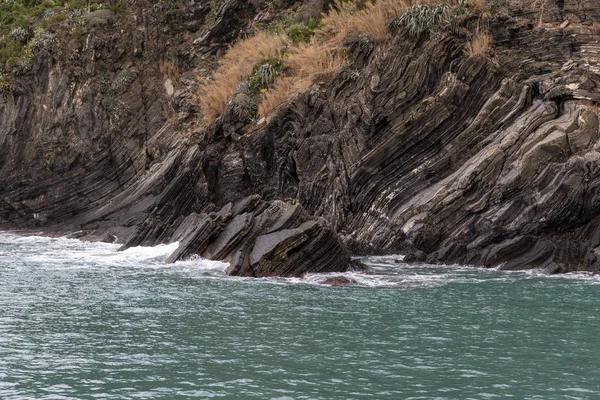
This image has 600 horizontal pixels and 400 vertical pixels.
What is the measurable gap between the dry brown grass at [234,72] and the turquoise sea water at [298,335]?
14.5 meters

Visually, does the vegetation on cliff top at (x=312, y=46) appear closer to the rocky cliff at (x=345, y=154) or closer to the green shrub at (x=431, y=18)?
the green shrub at (x=431, y=18)

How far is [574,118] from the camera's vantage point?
92.7ft

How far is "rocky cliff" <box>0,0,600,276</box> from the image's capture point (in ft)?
89.0

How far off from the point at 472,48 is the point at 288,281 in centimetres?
1354

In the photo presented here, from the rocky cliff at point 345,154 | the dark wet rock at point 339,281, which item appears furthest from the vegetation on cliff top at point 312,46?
the dark wet rock at point 339,281

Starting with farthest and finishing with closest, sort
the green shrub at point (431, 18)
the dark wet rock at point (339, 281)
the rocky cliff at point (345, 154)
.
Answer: the green shrub at point (431, 18) < the rocky cliff at point (345, 154) < the dark wet rock at point (339, 281)

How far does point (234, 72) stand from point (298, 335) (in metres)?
25.5

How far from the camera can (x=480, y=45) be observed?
106 feet

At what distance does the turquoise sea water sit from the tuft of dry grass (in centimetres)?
1009

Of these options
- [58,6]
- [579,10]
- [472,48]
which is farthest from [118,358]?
[58,6]

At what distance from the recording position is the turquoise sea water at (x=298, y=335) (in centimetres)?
1396

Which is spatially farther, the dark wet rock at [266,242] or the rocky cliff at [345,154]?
the rocky cliff at [345,154]

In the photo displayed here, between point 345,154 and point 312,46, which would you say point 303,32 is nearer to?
point 312,46

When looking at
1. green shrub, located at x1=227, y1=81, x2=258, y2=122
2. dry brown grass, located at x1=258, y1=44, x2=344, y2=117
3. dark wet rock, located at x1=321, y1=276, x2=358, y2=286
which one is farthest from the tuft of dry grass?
dark wet rock, located at x1=321, y1=276, x2=358, y2=286
